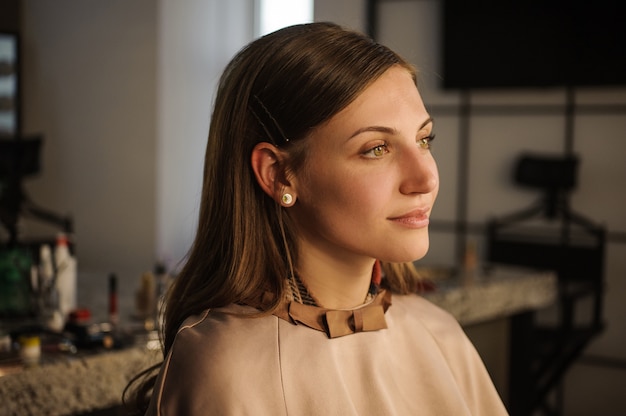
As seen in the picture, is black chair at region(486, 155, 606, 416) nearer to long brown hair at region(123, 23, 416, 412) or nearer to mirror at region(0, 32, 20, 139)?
long brown hair at region(123, 23, 416, 412)

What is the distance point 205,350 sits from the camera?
1066 millimetres

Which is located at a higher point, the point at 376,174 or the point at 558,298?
the point at 376,174

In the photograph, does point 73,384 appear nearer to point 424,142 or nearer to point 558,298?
point 424,142

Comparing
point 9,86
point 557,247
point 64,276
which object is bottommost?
point 557,247

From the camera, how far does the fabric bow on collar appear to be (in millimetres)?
1146

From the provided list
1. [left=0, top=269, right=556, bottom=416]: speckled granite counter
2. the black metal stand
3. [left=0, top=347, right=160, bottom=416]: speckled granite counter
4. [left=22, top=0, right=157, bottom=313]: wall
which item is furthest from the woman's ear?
[left=22, top=0, right=157, bottom=313]: wall

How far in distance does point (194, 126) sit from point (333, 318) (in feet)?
15.1

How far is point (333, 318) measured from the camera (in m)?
1.16

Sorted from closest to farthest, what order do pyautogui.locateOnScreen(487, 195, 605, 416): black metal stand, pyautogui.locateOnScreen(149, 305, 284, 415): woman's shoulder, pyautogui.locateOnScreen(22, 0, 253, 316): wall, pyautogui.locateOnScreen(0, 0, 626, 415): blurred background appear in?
1. pyautogui.locateOnScreen(149, 305, 284, 415): woman's shoulder
2. pyautogui.locateOnScreen(487, 195, 605, 416): black metal stand
3. pyautogui.locateOnScreen(0, 0, 626, 415): blurred background
4. pyautogui.locateOnScreen(22, 0, 253, 316): wall

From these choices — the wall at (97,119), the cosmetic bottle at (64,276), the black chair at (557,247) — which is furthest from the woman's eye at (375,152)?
the wall at (97,119)

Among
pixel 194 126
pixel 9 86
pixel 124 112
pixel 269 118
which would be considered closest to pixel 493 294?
pixel 269 118

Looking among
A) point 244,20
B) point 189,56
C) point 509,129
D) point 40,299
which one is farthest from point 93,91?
point 40,299

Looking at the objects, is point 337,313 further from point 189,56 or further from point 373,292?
point 189,56

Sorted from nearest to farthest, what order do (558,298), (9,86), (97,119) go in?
(558,298) → (97,119) → (9,86)
